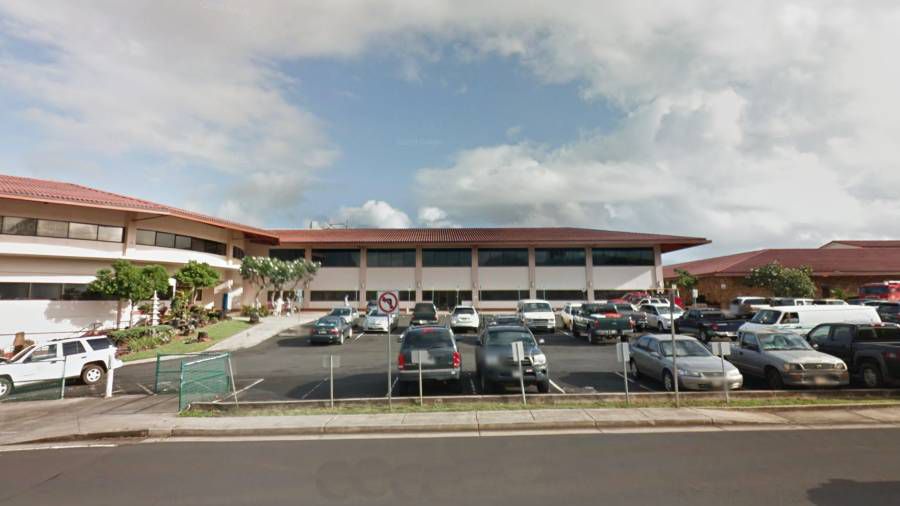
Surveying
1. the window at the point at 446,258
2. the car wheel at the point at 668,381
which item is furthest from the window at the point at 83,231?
the car wheel at the point at 668,381

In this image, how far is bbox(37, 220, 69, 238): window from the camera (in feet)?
84.2

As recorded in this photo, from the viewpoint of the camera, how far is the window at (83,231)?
26672 mm

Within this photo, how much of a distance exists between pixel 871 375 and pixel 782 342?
207 cm

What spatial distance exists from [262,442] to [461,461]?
13.5 ft

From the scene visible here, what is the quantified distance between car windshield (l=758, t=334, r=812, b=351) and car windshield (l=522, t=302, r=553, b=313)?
13.2 meters

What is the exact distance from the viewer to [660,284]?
42.6 m

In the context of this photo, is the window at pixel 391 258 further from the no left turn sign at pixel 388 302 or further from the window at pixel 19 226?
the no left turn sign at pixel 388 302

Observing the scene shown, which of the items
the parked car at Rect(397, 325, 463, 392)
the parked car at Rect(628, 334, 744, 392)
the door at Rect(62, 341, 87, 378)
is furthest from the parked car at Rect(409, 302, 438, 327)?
the door at Rect(62, 341, 87, 378)

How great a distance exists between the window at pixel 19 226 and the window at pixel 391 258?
81.5 feet

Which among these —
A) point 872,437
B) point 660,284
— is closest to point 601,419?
point 872,437

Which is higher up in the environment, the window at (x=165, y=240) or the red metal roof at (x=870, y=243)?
the red metal roof at (x=870, y=243)

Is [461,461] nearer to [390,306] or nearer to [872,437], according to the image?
[390,306]

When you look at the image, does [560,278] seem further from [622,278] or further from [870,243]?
[870,243]

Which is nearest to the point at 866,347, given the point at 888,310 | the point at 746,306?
the point at 746,306
